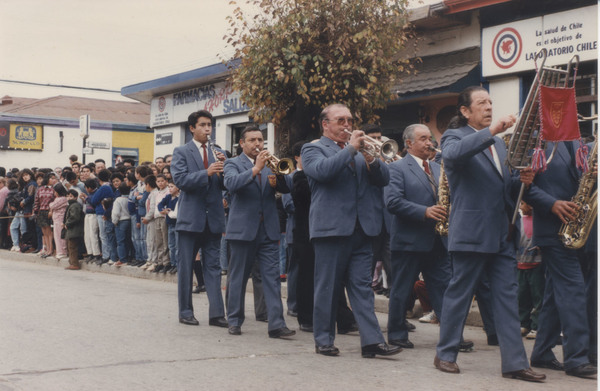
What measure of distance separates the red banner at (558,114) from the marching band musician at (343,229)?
1379 mm

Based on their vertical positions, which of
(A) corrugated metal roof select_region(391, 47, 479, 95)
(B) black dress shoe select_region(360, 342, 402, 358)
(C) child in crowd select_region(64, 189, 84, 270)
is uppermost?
(A) corrugated metal roof select_region(391, 47, 479, 95)

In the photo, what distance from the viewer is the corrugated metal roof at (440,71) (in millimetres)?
13430

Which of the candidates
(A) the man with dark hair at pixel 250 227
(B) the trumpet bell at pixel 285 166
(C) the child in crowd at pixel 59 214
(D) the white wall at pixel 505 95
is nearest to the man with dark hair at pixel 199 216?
(A) the man with dark hair at pixel 250 227

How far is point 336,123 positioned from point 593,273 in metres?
2.31

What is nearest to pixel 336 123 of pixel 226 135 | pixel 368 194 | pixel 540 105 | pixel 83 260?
pixel 368 194

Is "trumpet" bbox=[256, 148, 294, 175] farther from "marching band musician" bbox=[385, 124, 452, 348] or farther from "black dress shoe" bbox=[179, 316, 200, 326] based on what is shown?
"black dress shoe" bbox=[179, 316, 200, 326]

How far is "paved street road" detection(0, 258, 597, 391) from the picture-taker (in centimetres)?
512

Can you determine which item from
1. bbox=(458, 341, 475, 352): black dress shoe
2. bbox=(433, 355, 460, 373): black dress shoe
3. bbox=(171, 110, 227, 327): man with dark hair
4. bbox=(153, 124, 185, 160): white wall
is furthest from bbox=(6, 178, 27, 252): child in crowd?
bbox=(433, 355, 460, 373): black dress shoe

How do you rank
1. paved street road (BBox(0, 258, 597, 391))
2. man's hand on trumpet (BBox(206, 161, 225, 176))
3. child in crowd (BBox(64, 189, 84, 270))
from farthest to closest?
child in crowd (BBox(64, 189, 84, 270))
man's hand on trumpet (BBox(206, 161, 225, 176))
paved street road (BBox(0, 258, 597, 391))

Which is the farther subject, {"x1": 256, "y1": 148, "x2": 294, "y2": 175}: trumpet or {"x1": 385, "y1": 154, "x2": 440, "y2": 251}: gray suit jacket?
{"x1": 256, "y1": 148, "x2": 294, "y2": 175}: trumpet

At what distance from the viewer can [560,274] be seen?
557 cm

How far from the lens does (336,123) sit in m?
6.43

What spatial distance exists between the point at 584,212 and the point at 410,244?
1.65m

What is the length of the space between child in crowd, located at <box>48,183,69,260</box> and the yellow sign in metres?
Result: 29.9
